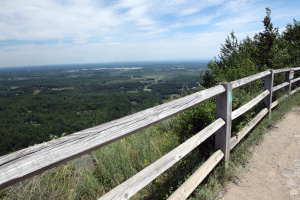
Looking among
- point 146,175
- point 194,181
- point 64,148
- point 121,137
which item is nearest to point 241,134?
point 194,181

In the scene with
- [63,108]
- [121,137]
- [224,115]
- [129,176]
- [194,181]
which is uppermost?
[121,137]

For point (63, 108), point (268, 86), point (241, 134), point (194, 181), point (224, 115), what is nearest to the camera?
point (194, 181)

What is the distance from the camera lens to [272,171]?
270cm

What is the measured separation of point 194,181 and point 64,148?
1.56 m

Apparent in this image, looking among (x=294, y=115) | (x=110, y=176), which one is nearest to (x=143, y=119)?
(x=110, y=176)

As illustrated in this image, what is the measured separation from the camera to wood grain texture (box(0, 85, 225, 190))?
0.86 metres

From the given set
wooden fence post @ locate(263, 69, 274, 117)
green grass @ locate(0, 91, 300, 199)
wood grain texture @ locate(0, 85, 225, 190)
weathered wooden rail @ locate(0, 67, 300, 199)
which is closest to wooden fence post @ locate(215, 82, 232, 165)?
weathered wooden rail @ locate(0, 67, 300, 199)

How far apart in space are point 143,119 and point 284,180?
2.24 meters

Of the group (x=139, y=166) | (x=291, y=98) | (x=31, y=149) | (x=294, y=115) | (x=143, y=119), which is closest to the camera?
(x=31, y=149)

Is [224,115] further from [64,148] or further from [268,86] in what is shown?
[268,86]

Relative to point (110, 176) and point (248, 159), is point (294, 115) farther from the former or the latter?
point (110, 176)

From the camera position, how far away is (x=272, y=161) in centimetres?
294

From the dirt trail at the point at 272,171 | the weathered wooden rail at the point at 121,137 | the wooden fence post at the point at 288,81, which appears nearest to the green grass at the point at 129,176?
the dirt trail at the point at 272,171

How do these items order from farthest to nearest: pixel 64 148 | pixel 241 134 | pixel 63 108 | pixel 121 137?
pixel 63 108 → pixel 241 134 → pixel 121 137 → pixel 64 148
